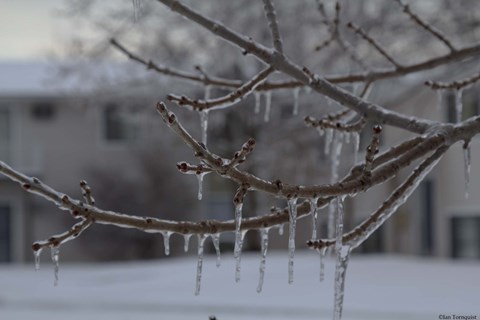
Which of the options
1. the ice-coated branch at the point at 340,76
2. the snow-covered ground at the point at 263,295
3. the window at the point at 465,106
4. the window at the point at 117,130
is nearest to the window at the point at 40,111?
the window at the point at 117,130

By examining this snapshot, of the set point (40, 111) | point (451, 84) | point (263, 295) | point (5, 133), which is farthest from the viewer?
point (40, 111)

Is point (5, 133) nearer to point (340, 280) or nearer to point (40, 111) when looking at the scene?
point (40, 111)

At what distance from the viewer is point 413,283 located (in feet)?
31.8

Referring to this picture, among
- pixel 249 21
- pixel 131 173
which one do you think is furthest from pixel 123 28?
pixel 131 173

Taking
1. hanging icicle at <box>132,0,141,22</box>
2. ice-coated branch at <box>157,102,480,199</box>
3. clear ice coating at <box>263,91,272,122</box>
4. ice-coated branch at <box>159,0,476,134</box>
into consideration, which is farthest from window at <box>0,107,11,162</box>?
ice-coated branch at <box>157,102,480,199</box>

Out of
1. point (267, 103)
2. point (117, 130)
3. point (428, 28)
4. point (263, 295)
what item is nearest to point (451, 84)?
point (428, 28)

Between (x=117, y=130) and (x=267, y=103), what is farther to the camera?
(x=117, y=130)

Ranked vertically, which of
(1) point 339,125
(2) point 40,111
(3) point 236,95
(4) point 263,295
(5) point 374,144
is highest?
(2) point 40,111

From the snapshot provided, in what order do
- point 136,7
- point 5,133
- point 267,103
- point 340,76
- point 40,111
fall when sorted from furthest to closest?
1. point 40,111
2. point 5,133
3. point 267,103
4. point 340,76
5. point 136,7

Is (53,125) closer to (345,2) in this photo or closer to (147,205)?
(147,205)

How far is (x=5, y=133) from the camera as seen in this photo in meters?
23.7

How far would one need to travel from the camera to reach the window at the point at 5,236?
920 inches

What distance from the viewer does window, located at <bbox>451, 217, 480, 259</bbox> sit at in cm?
1848

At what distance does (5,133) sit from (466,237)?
12.2 metres
